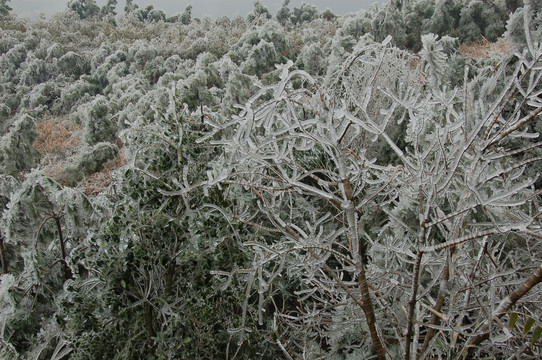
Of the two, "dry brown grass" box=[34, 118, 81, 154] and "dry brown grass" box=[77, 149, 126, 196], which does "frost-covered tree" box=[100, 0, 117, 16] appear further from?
"dry brown grass" box=[77, 149, 126, 196]

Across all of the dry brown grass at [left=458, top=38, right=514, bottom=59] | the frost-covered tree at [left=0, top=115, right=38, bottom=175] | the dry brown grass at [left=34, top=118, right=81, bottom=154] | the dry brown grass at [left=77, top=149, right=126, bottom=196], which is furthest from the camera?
the dry brown grass at [left=458, top=38, right=514, bottom=59]

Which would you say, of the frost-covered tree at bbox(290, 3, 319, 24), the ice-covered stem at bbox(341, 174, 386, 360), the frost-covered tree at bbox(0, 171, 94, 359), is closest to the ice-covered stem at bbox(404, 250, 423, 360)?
the ice-covered stem at bbox(341, 174, 386, 360)

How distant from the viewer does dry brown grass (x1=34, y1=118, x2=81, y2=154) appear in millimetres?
8805

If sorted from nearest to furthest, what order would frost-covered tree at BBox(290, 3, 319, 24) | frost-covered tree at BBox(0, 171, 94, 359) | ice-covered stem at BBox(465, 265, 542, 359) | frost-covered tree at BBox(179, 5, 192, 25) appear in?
ice-covered stem at BBox(465, 265, 542, 359)
frost-covered tree at BBox(0, 171, 94, 359)
frost-covered tree at BBox(290, 3, 319, 24)
frost-covered tree at BBox(179, 5, 192, 25)

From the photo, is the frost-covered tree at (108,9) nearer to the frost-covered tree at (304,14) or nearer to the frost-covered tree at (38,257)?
the frost-covered tree at (304,14)

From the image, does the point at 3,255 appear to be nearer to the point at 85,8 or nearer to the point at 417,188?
the point at 417,188

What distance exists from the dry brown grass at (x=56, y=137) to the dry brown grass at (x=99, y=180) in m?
2.35

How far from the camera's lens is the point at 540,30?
3719mm

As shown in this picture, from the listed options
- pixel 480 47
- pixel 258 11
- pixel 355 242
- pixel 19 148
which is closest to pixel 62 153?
pixel 19 148

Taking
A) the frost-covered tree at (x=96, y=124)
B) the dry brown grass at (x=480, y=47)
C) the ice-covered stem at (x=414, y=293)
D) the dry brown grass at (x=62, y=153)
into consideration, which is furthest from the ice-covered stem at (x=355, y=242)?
the dry brown grass at (x=480, y=47)

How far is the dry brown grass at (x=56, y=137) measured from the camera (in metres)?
8.80

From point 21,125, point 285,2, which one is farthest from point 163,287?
point 285,2

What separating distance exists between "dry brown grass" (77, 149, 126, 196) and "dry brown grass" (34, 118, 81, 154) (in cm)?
235

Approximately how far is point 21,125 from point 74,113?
4.70 metres
